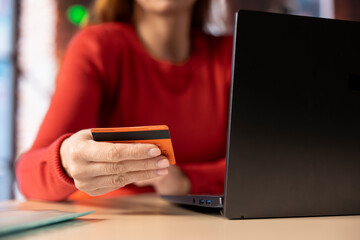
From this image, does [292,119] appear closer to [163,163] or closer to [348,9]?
[163,163]

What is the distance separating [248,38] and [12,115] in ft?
6.83

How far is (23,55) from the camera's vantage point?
2.24 meters

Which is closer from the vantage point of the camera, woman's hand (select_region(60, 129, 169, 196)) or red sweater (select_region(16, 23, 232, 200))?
woman's hand (select_region(60, 129, 169, 196))

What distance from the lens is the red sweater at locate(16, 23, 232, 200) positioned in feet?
2.83

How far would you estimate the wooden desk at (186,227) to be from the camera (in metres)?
0.41

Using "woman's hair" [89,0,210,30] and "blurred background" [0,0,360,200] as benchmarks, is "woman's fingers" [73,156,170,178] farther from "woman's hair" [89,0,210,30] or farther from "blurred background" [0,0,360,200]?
"blurred background" [0,0,360,200]

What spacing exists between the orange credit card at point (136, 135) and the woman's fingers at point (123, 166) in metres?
0.02

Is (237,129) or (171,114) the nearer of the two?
(237,129)

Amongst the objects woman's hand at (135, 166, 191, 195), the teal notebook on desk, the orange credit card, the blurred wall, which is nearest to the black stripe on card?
the orange credit card

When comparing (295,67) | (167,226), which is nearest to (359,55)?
(295,67)

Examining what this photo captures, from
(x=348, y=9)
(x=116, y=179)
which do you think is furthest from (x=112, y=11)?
(x=348, y=9)

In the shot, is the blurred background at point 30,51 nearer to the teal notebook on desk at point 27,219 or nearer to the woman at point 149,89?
the woman at point 149,89

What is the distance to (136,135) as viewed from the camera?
1.53 feet

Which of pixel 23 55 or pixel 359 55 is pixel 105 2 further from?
pixel 23 55
